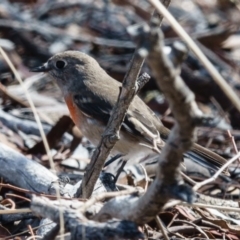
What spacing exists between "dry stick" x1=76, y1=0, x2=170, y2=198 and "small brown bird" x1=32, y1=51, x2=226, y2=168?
1.23 metres

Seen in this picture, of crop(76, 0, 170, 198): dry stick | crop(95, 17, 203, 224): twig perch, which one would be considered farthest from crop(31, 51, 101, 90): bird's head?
crop(95, 17, 203, 224): twig perch

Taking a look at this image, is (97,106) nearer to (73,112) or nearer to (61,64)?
(73,112)

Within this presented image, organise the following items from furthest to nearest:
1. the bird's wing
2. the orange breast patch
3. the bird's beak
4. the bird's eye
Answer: the bird's eye
the bird's beak
the orange breast patch
the bird's wing

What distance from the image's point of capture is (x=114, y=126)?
11.8ft

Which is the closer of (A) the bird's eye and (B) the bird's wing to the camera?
(B) the bird's wing

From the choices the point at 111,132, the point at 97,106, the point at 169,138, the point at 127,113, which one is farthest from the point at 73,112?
the point at 169,138

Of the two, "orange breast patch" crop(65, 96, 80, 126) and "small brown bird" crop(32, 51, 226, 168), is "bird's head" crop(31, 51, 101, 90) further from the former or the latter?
"orange breast patch" crop(65, 96, 80, 126)

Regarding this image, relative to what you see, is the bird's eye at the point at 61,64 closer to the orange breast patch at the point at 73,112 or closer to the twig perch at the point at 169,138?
the orange breast patch at the point at 73,112

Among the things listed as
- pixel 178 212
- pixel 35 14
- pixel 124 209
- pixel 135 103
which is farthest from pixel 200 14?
pixel 124 209

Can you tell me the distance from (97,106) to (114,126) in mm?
1984

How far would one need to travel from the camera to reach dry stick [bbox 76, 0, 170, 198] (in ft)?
11.2

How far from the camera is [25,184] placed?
14.2 ft

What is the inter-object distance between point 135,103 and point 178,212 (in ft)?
4.87

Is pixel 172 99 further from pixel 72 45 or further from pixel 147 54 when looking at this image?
pixel 72 45
